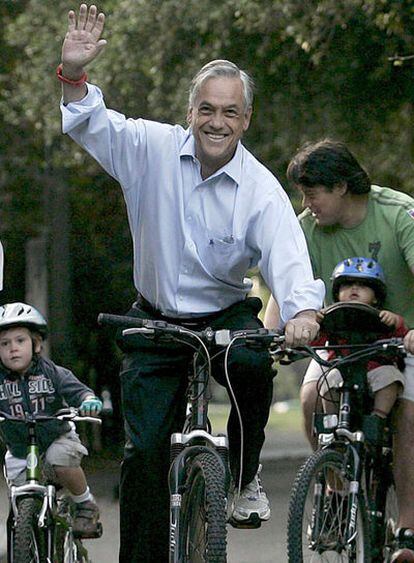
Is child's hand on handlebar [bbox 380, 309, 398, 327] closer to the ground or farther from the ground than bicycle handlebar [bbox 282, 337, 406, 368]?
farther from the ground

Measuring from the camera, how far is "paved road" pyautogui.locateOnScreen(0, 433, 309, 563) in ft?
33.0

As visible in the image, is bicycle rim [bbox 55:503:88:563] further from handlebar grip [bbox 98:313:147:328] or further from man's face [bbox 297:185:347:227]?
man's face [bbox 297:185:347:227]

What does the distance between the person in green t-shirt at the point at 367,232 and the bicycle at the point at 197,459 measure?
122 cm

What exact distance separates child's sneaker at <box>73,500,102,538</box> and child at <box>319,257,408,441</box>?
50.6 inches

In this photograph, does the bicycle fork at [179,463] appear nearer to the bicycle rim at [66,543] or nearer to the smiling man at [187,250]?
the smiling man at [187,250]

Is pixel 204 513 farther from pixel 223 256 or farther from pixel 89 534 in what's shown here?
pixel 89 534

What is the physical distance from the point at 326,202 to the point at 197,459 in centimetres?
170

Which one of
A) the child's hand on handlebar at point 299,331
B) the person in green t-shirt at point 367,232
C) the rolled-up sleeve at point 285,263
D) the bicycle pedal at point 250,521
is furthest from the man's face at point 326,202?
the bicycle pedal at point 250,521

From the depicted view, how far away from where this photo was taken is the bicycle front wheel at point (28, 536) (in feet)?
22.6

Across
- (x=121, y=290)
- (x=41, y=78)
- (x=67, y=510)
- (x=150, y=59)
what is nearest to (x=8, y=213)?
(x=121, y=290)

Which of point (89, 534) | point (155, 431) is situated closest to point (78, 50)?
point (155, 431)

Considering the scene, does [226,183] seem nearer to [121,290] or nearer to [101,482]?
[101,482]

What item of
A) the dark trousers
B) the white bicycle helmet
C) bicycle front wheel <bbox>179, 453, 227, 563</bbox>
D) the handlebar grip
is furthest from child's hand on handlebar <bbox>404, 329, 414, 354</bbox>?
the white bicycle helmet

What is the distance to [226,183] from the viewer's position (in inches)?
259
